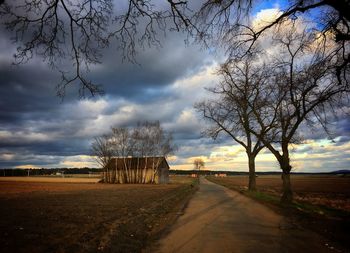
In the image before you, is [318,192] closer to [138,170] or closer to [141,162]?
[138,170]

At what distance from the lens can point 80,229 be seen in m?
11.4

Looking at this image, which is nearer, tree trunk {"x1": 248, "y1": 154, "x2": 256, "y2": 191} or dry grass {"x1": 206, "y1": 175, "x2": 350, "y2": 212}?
dry grass {"x1": 206, "y1": 175, "x2": 350, "y2": 212}

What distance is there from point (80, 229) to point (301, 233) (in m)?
7.22

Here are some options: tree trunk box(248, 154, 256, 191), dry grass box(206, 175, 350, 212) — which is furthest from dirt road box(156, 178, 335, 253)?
tree trunk box(248, 154, 256, 191)

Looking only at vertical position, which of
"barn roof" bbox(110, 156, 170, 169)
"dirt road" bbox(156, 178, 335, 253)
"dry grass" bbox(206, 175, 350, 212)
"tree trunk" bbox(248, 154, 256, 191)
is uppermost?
"barn roof" bbox(110, 156, 170, 169)

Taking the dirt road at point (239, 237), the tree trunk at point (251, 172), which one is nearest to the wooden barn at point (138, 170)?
the tree trunk at point (251, 172)

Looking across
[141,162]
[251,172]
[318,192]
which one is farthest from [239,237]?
[141,162]

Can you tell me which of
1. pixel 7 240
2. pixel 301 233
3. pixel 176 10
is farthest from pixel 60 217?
pixel 176 10

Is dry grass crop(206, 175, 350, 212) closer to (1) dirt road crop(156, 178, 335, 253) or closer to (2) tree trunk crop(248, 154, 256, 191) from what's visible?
(2) tree trunk crop(248, 154, 256, 191)

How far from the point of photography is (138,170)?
76.8 meters

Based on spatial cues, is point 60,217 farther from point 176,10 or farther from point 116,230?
point 176,10

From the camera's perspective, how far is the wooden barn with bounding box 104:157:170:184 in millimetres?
75188

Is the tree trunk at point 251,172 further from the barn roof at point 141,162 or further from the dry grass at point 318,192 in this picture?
the barn roof at point 141,162

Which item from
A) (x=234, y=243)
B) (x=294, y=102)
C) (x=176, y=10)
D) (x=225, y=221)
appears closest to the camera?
(x=176, y=10)
